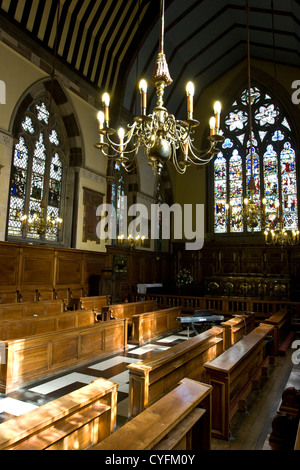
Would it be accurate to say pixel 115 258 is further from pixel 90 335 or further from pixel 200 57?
pixel 200 57

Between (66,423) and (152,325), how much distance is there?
19.5 ft

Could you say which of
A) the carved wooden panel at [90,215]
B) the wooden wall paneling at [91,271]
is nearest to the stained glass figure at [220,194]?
the carved wooden panel at [90,215]

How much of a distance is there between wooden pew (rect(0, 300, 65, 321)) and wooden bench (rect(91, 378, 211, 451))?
4.62 meters

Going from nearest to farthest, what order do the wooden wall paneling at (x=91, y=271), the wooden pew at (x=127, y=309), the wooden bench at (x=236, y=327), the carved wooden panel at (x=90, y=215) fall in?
the wooden bench at (x=236, y=327), the wooden pew at (x=127, y=309), the wooden wall paneling at (x=91, y=271), the carved wooden panel at (x=90, y=215)

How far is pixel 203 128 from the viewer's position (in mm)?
16828

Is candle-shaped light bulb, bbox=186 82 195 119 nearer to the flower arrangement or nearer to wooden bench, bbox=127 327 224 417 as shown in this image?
wooden bench, bbox=127 327 224 417

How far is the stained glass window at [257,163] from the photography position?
14.8 m

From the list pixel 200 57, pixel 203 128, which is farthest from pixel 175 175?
pixel 200 57

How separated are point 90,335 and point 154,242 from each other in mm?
9735

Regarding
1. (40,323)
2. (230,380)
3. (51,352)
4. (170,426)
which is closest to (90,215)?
(40,323)

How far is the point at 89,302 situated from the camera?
28.7 ft

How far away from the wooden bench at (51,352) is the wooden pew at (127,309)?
118 cm

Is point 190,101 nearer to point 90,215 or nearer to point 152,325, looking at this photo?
point 152,325

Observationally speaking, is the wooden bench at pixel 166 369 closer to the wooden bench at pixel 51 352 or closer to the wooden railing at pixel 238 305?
the wooden bench at pixel 51 352
